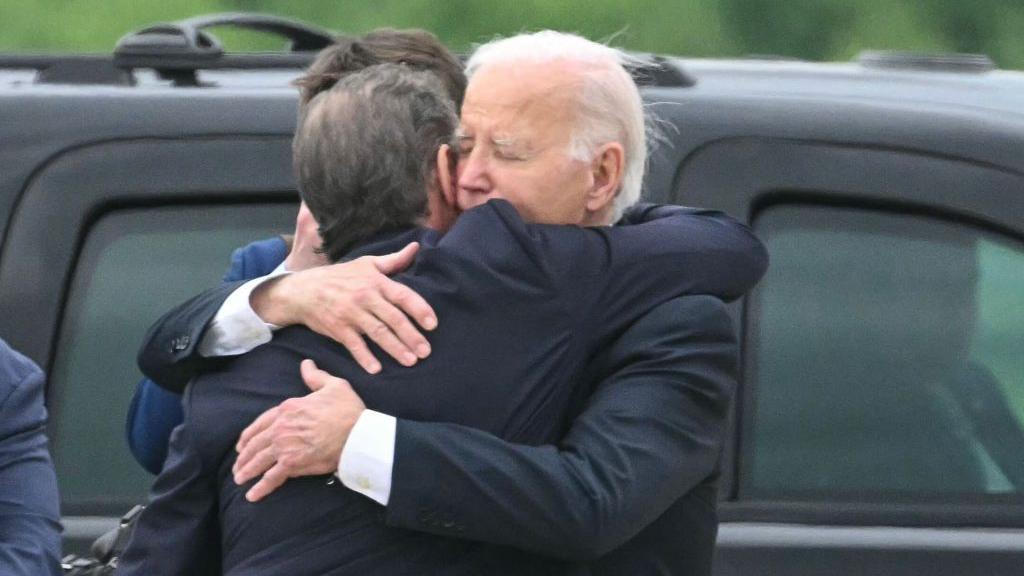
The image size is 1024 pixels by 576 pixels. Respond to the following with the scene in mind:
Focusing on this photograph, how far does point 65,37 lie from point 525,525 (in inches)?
269

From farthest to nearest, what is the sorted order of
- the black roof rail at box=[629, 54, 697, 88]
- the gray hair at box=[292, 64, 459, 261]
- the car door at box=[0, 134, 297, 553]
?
the black roof rail at box=[629, 54, 697, 88], the car door at box=[0, 134, 297, 553], the gray hair at box=[292, 64, 459, 261]

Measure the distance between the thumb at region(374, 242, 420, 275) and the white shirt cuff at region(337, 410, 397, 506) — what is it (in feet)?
0.55

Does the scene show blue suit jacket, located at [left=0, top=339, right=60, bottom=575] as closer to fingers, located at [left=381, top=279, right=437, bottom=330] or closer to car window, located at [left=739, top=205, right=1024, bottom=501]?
fingers, located at [left=381, top=279, right=437, bottom=330]

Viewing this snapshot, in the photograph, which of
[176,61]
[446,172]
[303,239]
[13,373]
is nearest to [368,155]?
[446,172]

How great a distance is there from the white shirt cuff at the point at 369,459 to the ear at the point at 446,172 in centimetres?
29

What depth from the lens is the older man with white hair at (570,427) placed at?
2023 millimetres

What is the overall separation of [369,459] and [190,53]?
1236 mm

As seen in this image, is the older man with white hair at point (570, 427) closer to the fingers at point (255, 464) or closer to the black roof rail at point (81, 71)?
the fingers at point (255, 464)

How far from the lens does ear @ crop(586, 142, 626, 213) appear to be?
2.19 m

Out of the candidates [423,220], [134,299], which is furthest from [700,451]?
[134,299]

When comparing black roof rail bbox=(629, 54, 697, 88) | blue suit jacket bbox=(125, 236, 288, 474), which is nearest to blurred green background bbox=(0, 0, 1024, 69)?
black roof rail bbox=(629, 54, 697, 88)

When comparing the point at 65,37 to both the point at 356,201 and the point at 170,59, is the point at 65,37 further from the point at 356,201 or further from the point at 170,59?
the point at 356,201

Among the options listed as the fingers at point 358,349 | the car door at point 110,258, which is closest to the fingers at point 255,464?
the fingers at point 358,349

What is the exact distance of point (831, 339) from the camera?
8.87 feet
